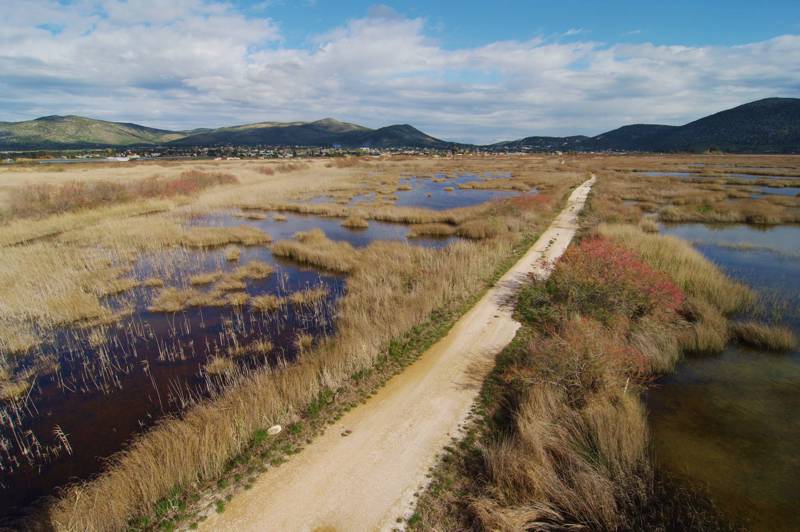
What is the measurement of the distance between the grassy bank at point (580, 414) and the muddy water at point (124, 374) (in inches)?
300

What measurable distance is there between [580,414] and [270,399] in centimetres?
742

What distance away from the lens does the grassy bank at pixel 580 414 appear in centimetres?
629

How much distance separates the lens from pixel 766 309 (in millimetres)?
15406

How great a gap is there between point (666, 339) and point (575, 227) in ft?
60.1

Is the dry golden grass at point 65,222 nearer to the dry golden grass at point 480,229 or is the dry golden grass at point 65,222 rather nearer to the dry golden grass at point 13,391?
the dry golden grass at point 13,391

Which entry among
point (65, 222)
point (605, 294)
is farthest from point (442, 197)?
point (65, 222)

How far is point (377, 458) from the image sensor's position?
7504 mm

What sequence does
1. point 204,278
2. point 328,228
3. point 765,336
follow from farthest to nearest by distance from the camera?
1. point 328,228
2. point 204,278
3. point 765,336

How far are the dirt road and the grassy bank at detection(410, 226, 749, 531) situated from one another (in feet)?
1.65

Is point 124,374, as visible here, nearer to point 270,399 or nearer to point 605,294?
point 270,399

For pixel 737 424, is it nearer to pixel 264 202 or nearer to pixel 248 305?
pixel 248 305

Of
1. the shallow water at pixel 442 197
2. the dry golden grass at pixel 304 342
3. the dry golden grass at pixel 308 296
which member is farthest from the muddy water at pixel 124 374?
the shallow water at pixel 442 197

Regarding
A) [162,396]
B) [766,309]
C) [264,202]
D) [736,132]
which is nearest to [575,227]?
[766,309]

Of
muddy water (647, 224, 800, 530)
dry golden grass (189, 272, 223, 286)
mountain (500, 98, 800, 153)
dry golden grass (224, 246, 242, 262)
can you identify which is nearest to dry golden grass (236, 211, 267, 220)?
dry golden grass (224, 246, 242, 262)
